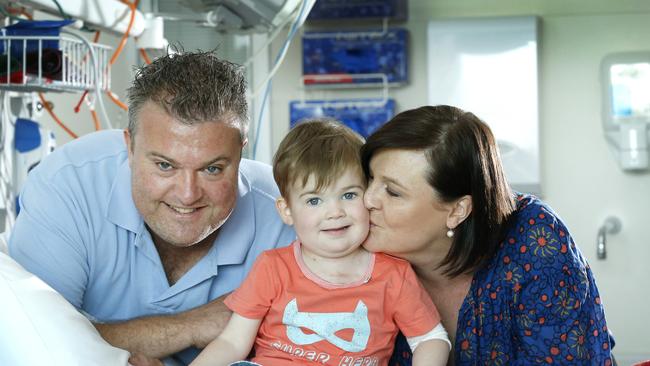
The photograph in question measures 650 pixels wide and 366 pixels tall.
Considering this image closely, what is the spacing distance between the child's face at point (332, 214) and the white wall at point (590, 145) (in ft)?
7.44

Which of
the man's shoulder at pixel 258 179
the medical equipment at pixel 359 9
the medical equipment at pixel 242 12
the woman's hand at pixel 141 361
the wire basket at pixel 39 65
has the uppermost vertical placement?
the medical equipment at pixel 359 9

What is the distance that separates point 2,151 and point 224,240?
841mm

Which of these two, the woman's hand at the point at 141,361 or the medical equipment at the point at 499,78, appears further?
the medical equipment at the point at 499,78

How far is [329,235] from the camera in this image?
1.67 m

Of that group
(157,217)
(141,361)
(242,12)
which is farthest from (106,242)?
(242,12)

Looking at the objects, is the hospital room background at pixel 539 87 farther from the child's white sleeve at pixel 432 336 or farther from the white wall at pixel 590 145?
the child's white sleeve at pixel 432 336

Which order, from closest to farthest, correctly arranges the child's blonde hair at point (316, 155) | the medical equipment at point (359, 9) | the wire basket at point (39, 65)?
the child's blonde hair at point (316, 155) < the wire basket at point (39, 65) < the medical equipment at point (359, 9)

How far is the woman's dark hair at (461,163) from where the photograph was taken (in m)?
1.72

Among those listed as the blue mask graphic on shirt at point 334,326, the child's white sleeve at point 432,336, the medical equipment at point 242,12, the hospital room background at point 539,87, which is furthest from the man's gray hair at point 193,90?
the hospital room background at point 539,87

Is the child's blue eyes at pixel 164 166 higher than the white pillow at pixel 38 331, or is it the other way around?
the child's blue eyes at pixel 164 166

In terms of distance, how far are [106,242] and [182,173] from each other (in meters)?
0.29

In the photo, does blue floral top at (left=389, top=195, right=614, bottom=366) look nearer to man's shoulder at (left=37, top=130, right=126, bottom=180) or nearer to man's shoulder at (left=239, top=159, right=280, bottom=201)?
man's shoulder at (left=239, top=159, right=280, bottom=201)

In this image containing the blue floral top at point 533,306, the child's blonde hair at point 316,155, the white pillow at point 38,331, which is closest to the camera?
the white pillow at point 38,331

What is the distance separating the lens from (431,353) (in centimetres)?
167
